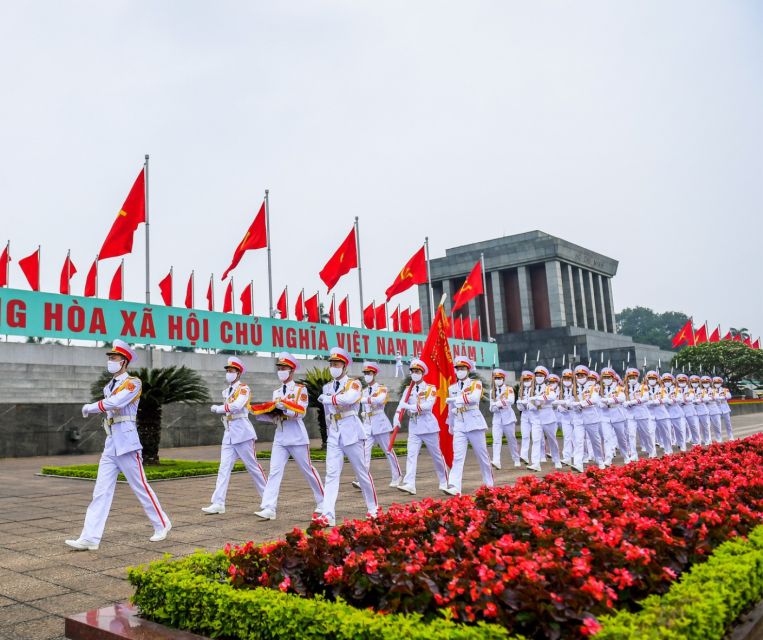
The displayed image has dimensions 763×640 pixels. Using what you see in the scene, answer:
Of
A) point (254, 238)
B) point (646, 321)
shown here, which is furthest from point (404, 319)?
point (646, 321)

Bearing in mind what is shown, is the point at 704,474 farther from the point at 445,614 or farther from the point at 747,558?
the point at 445,614

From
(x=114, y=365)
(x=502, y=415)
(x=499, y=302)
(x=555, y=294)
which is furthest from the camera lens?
(x=499, y=302)

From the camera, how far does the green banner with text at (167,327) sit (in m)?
18.6

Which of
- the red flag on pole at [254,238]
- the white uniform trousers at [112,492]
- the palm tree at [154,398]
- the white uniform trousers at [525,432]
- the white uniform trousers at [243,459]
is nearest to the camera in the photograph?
the white uniform trousers at [112,492]

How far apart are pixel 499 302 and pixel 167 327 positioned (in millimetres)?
38611

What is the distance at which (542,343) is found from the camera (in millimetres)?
49562

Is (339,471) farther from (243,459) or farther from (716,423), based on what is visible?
(716,423)

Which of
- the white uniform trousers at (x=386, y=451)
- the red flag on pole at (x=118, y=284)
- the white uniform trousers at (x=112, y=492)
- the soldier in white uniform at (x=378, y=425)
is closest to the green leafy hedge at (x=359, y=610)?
the white uniform trousers at (x=112, y=492)

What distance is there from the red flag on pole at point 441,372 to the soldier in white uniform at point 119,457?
17.9 feet

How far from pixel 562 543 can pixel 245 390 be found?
5.62 metres

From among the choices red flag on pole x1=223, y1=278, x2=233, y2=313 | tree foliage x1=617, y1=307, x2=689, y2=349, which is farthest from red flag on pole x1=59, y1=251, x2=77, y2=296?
tree foliage x1=617, y1=307, x2=689, y2=349

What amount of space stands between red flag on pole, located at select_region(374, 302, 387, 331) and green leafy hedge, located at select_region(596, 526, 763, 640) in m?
34.4

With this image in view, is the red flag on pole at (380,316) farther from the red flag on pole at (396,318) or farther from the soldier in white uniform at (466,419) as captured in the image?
the soldier in white uniform at (466,419)

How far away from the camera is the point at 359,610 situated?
11.2ft
